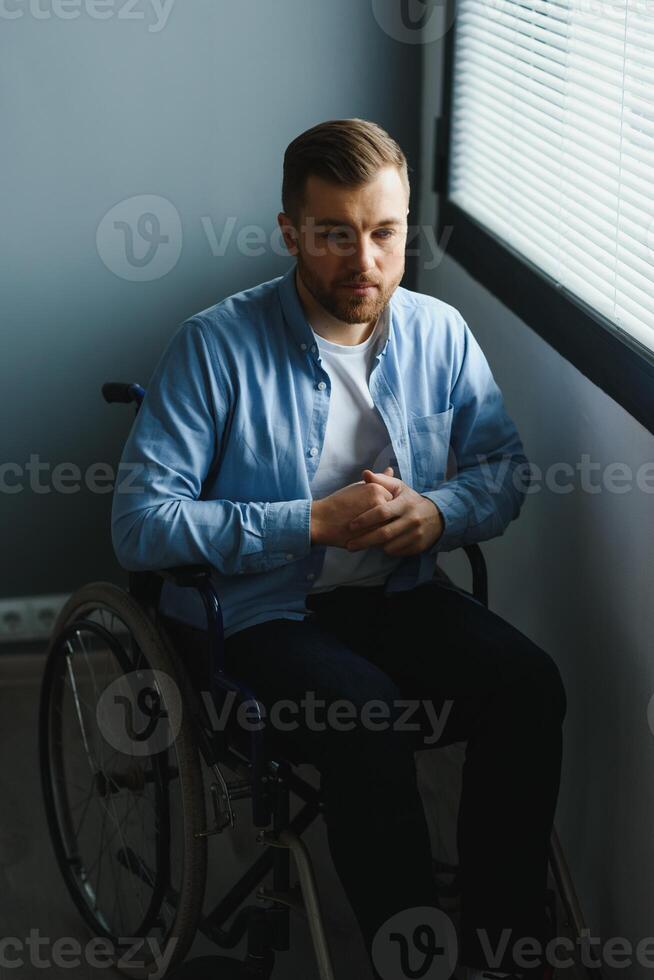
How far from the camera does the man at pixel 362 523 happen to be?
4.89ft

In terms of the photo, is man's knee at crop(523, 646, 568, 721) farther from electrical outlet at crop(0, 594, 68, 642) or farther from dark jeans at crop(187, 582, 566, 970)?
electrical outlet at crop(0, 594, 68, 642)

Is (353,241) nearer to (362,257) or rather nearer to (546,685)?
(362,257)

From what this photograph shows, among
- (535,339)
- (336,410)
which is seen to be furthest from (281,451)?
(535,339)

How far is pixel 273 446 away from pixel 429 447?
0.83 ft

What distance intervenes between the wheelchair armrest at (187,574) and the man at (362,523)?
0.01 m

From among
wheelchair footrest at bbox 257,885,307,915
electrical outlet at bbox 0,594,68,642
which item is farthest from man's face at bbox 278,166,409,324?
electrical outlet at bbox 0,594,68,642

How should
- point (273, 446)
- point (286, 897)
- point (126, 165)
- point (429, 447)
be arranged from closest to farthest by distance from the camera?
point (286, 897), point (273, 446), point (429, 447), point (126, 165)

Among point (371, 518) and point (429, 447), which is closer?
point (371, 518)

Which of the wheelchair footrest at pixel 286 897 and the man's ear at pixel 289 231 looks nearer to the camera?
the wheelchair footrest at pixel 286 897

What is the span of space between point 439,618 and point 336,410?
0.34 metres

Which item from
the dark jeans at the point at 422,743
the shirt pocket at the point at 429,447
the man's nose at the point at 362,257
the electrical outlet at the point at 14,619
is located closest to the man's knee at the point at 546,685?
the dark jeans at the point at 422,743

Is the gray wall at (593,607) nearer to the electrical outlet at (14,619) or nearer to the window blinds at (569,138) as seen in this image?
the window blinds at (569,138)

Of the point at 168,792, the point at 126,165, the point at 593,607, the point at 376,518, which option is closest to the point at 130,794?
the point at 168,792

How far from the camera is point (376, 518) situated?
5.23 feet
